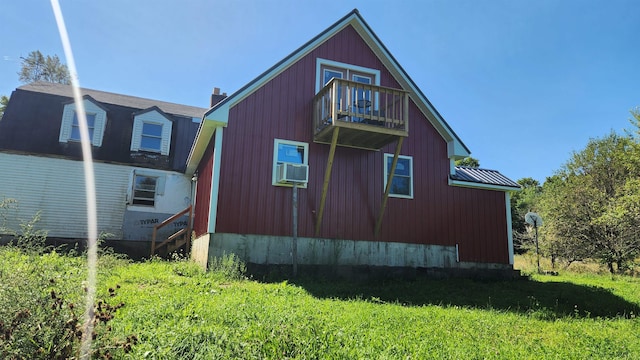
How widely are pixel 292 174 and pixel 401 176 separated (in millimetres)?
3674

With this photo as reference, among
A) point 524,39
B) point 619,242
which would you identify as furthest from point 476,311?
point 619,242

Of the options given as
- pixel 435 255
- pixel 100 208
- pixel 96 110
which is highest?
pixel 96 110

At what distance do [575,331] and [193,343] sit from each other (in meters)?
5.55

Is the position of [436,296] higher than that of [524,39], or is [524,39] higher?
[524,39]

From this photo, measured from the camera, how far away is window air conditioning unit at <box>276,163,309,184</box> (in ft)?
33.0

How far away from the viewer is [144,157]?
53.0ft

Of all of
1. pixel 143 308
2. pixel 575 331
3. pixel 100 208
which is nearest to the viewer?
pixel 143 308

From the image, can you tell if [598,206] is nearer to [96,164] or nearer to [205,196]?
[205,196]

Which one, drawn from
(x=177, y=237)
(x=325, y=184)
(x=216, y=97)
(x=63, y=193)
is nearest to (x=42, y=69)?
(x=216, y=97)

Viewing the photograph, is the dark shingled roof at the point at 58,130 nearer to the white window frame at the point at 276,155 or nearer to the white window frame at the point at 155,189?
the white window frame at the point at 155,189

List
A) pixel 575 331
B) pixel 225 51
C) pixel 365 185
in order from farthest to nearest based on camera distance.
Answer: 1. pixel 365 185
2. pixel 225 51
3. pixel 575 331

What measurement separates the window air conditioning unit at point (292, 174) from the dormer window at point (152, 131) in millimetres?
8236

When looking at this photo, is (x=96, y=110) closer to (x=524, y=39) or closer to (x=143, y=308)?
(x=143, y=308)

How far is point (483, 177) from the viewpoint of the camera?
44.0 feet
